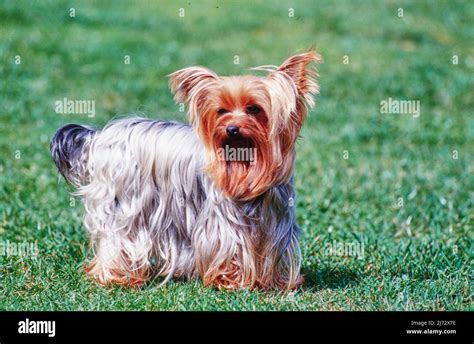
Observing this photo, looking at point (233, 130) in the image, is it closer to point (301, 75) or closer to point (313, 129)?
point (301, 75)

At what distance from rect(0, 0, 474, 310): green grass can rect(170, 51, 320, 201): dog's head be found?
950 millimetres

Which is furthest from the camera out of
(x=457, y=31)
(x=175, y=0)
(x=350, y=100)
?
(x=175, y=0)

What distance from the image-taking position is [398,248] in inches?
360

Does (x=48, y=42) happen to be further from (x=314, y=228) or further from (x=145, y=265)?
(x=145, y=265)

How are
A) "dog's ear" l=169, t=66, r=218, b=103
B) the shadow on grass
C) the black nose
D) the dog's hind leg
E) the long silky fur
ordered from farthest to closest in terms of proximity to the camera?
the shadow on grass → the dog's hind leg → the long silky fur → "dog's ear" l=169, t=66, r=218, b=103 → the black nose

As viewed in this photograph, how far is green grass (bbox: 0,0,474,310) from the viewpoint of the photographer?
25.7 ft

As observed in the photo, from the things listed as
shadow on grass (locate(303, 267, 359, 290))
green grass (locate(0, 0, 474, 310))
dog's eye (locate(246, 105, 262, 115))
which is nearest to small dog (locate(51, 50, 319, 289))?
dog's eye (locate(246, 105, 262, 115))

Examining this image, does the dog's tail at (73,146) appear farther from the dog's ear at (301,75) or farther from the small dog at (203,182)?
A: the dog's ear at (301,75)

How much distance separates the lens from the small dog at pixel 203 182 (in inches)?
277

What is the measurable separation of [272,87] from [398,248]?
279cm

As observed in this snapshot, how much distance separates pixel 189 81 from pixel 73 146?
1352 millimetres

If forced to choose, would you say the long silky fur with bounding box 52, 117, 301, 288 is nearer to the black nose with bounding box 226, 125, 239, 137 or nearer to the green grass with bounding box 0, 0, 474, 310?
the green grass with bounding box 0, 0, 474, 310

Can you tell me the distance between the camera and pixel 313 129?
14.2m

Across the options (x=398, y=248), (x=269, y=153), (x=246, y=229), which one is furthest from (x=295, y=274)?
(x=398, y=248)
